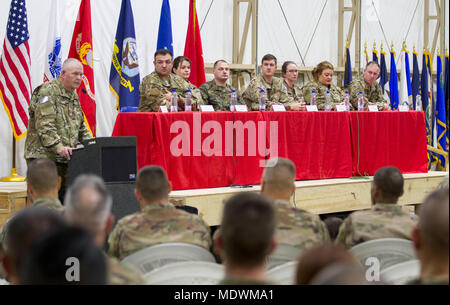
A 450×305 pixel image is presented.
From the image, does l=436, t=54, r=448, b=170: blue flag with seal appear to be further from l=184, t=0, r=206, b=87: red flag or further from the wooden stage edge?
l=184, t=0, r=206, b=87: red flag

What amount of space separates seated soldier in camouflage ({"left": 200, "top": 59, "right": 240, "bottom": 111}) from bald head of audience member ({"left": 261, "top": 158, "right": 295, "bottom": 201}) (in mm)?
3720

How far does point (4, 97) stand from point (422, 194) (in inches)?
184

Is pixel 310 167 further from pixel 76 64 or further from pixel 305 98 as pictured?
pixel 76 64

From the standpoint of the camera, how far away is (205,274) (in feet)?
6.84

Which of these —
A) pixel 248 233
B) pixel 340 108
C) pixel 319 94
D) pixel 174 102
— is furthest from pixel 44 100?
pixel 248 233

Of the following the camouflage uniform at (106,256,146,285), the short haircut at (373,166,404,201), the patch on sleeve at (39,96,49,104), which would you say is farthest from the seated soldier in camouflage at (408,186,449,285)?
the patch on sleeve at (39,96,49,104)

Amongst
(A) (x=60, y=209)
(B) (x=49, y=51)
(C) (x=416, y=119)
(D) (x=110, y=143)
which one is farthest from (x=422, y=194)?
(A) (x=60, y=209)

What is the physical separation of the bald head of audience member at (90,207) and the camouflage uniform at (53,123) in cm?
319

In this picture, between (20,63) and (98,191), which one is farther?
(20,63)

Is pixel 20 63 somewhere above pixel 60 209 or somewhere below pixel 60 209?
above

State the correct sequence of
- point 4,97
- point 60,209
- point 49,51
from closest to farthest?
point 60,209 → point 4,97 → point 49,51

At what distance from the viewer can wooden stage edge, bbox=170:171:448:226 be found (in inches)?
218

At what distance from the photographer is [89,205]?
2.04 m

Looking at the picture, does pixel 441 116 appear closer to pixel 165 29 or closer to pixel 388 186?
pixel 165 29
